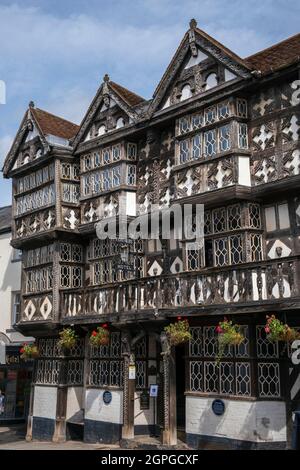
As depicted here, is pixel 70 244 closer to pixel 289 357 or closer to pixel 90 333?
pixel 90 333

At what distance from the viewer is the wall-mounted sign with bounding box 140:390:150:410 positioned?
1864 cm

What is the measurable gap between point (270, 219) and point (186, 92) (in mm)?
4883

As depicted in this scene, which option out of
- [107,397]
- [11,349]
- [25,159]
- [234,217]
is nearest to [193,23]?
[234,217]

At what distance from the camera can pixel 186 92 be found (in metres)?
18.2

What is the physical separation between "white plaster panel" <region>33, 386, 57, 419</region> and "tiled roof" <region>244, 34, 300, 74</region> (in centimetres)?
1293

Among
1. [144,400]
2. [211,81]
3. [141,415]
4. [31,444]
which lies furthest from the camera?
[31,444]

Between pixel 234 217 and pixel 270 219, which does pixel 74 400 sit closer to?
pixel 234 217

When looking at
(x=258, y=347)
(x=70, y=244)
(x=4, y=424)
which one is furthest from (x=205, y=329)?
(x=4, y=424)

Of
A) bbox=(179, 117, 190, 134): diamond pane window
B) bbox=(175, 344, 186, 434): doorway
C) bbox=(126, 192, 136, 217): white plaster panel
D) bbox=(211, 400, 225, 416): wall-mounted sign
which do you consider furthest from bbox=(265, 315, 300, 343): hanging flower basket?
bbox=(126, 192, 136, 217): white plaster panel

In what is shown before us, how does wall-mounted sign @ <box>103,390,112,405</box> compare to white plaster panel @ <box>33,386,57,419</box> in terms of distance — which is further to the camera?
white plaster panel @ <box>33,386,57,419</box>

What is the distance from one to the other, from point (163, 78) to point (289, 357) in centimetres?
923

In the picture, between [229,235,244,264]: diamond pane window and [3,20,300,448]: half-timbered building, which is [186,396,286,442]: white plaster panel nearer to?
[3,20,300,448]: half-timbered building

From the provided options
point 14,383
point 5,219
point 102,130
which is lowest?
point 14,383

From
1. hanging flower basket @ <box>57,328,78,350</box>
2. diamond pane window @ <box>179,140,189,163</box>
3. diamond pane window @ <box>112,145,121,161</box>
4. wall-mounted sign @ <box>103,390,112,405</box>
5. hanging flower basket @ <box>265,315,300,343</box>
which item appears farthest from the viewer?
diamond pane window @ <box>112,145,121,161</box>
